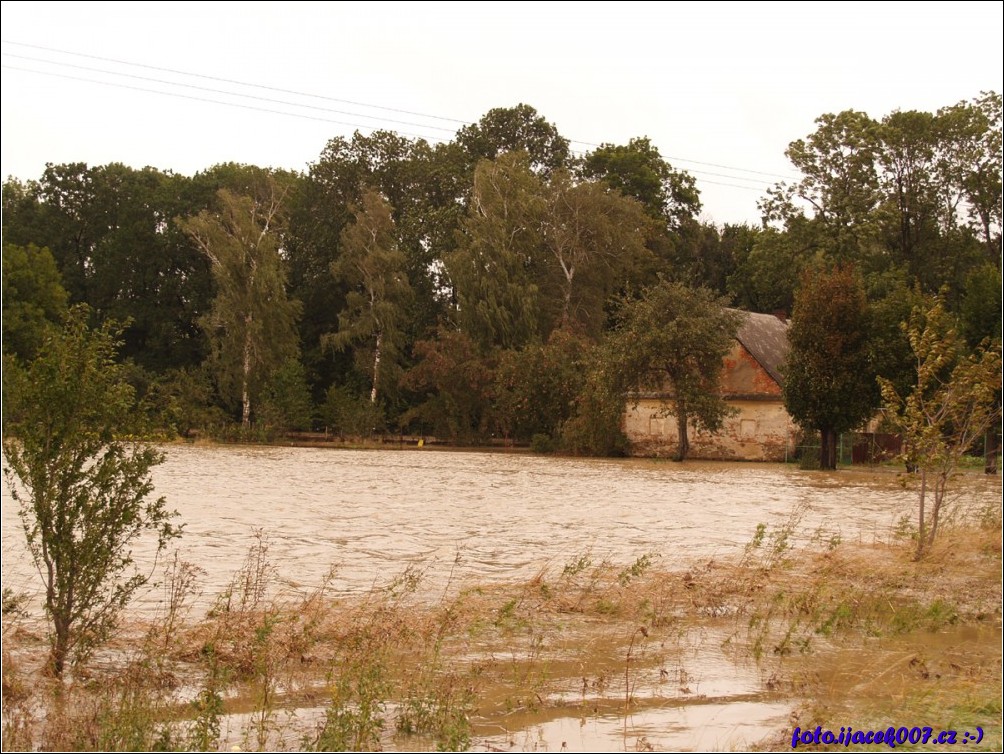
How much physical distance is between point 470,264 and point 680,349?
52.6ft

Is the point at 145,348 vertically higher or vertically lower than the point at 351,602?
higher

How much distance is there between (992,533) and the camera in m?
14.5

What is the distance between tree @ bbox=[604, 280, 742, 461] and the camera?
43.0 m

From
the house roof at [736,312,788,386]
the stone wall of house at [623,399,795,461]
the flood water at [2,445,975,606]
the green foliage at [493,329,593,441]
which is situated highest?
the house roof at [736,312,788,386]

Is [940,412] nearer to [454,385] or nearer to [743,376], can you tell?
[743,376]

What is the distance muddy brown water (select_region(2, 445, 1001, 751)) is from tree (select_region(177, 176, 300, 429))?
17.9 metres

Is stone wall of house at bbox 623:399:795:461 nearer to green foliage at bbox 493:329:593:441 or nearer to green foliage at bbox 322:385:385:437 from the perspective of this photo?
green foliage at bbox 493:329:593:441

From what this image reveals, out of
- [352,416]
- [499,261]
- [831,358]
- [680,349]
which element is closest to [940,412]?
[831,358]

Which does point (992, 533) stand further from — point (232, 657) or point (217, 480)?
point (217, 480)

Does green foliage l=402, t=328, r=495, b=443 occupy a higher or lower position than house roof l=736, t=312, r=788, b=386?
lower

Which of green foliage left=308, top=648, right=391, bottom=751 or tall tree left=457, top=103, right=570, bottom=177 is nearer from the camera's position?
green foliage left=308, top=648, right=391, bottom=751

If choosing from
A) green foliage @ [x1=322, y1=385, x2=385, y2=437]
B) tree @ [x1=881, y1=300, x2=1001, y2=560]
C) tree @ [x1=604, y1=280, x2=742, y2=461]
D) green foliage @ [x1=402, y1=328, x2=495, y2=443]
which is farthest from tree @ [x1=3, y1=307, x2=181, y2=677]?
green foliage @ [x1=322, y1=385, x2=385, y2=437]

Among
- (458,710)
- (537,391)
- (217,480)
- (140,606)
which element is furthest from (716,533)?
(537,391)

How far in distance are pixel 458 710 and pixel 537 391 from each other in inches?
1712
